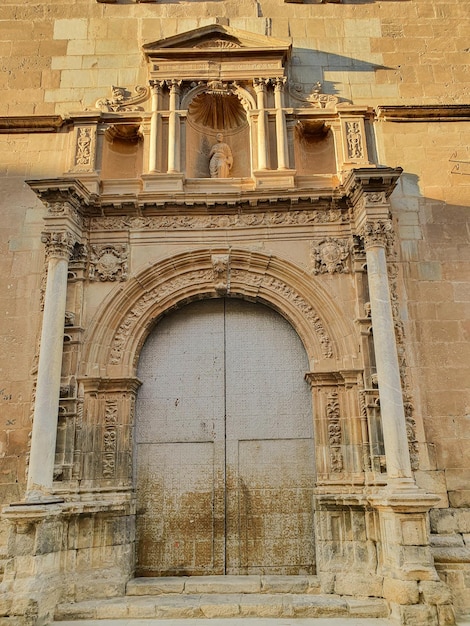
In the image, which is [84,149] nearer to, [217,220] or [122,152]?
[122,152]

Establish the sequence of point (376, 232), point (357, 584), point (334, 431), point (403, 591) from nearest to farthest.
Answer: point (403, 591), point (357, 584), point (334, 431), point (376, 232)

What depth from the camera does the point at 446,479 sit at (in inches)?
298

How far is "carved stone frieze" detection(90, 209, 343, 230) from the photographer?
859cm

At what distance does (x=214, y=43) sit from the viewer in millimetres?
9539

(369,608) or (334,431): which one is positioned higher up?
(334,431)

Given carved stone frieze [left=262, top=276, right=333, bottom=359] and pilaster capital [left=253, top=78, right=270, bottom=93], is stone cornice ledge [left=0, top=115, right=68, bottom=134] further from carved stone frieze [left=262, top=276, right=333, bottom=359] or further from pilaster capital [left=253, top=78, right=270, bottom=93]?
carved stone frieze [left=262, top=276, right=333, bottom=359]

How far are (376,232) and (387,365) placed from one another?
6.13 feet

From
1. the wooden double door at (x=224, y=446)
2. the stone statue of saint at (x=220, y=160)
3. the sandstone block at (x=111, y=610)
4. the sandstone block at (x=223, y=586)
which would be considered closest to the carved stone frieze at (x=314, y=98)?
the stone statue of saint at (x=220, y=160)

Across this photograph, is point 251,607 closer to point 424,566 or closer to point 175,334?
point 424,566

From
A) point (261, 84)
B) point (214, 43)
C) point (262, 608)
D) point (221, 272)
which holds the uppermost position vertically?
point (214, 43)

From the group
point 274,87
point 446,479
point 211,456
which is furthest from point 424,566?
point 274,87

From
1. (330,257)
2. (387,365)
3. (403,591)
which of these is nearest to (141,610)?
(403,591)

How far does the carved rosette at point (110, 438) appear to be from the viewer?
7680mm

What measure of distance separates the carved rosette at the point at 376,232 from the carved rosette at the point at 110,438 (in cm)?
417
